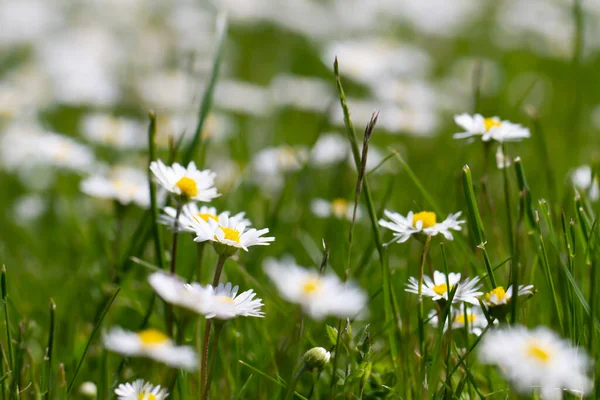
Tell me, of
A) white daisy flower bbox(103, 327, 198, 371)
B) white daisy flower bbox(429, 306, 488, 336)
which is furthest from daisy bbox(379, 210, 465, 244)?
white daisy flower bbox(103, 327, 198, 371)

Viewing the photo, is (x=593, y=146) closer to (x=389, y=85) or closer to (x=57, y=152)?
(x=389, y=85)

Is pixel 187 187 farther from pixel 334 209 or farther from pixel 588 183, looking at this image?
pixel 588 183

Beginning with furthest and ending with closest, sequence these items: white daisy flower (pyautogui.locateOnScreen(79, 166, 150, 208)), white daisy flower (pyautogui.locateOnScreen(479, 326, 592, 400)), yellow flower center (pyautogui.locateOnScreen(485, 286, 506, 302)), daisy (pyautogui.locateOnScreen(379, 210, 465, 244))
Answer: white daisy flower (pyautogui.locateOnScreen(79, 166, 150, 208)) → daisy (pyautogui.locateOnScreen(379, 210, 465, 244)) → yellow flower center (pyautogui.locateOnScreen(485, 286, 506, 302)) → white daisy flower (pyautogui.locateOnScreen(479, 326, 592, 400))

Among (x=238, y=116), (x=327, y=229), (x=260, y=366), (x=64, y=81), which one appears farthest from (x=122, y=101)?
(x=260, y=366)

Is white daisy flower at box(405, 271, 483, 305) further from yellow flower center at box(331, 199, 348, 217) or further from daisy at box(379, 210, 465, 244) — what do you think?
yellow flower center at box(331, 199, 348, 217)

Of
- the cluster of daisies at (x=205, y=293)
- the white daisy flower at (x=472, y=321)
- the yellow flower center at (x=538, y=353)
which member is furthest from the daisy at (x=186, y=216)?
the yellow flower center at (x=538, y=353)

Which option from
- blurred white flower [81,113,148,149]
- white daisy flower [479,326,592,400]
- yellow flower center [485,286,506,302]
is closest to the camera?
white daisy flower [479,326,592,400]

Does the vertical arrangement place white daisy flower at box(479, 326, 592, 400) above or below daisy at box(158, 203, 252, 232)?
above

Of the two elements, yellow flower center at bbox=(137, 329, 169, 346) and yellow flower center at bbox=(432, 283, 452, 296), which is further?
yellow flower center at bbox=(432, 283, 452, 296)

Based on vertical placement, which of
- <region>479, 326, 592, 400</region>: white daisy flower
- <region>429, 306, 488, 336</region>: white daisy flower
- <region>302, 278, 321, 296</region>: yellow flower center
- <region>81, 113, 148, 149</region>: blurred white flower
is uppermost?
<region>479, 326, 592, 400</region>: white daisy flower
